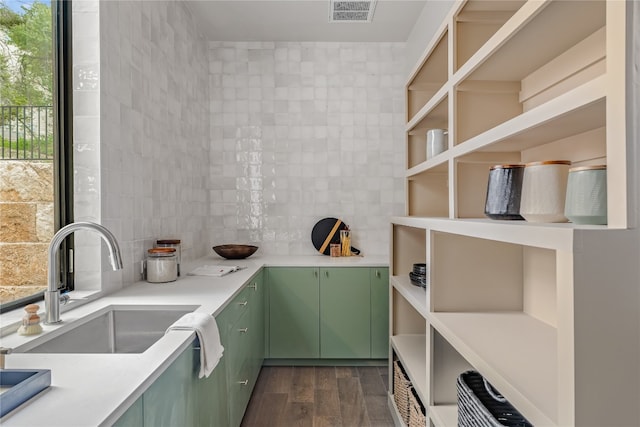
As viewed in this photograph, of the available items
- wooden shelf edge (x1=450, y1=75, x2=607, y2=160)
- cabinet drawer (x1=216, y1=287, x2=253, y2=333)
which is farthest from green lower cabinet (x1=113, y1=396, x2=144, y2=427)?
wooden shelf edge (x1=450, y1=75, x2=607, y2=160)

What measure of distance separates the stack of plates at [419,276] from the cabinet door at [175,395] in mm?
1225

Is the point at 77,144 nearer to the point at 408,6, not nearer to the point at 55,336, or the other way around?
the point at 55,336

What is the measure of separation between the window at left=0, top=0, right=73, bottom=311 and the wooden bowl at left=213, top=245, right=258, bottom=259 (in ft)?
4.61

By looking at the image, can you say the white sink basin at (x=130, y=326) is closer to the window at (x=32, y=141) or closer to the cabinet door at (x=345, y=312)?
the window at (x=32, y=141)

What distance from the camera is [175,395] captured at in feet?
4.12

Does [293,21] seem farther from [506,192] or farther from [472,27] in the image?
[506,192]

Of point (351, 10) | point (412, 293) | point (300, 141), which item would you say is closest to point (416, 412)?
point (412, 293)

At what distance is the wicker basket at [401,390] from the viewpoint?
215 centimetres

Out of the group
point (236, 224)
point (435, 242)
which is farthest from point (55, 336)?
point (236, 224)

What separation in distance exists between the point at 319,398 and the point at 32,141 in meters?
2.18

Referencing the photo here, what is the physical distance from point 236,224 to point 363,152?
1352 millimetres

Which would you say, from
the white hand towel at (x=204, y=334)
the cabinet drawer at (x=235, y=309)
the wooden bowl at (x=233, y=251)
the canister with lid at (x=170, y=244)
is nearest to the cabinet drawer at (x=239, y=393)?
Answer: the cabinet drawer at (x=235, y=309)

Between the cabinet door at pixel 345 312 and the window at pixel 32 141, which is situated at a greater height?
the window at pixel 32 141

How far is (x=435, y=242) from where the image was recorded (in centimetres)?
168
